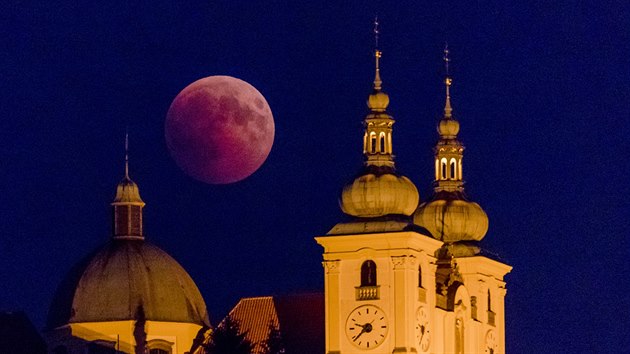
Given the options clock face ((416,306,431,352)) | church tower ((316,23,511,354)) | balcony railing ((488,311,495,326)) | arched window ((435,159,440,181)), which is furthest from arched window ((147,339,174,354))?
balcony railing ((488,311,495,326))

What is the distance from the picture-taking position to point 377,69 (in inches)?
3396

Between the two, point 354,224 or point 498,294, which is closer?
point 354,224

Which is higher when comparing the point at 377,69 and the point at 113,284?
the point at 377,69

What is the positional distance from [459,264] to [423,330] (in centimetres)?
594

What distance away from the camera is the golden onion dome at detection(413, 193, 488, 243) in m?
89.8

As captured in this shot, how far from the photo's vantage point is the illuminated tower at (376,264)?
8312 cm

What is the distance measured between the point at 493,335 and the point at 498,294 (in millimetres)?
1533

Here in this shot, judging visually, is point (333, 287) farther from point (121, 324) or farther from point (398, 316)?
point (121, 324)

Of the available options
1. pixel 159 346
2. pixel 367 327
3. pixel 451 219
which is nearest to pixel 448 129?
pixel 451 219

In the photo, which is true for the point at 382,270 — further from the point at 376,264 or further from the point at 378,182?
the point at 378,182

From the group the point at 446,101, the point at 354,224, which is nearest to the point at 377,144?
the point at 354,224

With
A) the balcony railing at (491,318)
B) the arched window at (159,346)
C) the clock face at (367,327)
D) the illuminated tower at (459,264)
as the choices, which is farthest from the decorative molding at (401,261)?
the arched window at (159,346)

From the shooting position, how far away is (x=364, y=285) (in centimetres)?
8362

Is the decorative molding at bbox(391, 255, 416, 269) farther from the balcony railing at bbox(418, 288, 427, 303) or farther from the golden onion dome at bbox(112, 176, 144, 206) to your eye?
the golden onion dome at bbox(112, 176, 144, 206)
